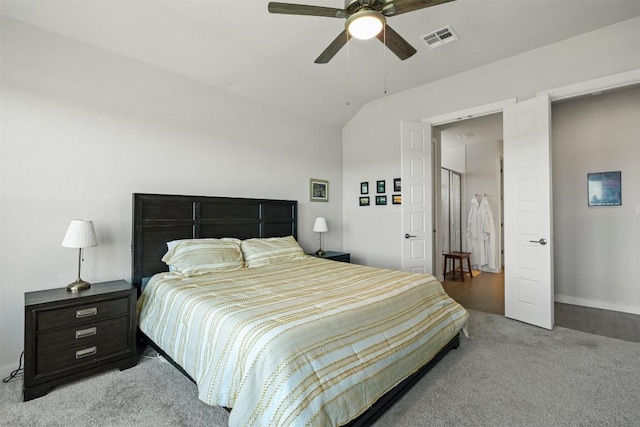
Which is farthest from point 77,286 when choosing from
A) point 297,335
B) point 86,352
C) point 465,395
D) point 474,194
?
point 474,194

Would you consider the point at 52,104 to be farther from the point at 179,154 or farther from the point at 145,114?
the point at 179,154

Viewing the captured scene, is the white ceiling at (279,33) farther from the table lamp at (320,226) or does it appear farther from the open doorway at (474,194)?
the open doorway at (474,194)

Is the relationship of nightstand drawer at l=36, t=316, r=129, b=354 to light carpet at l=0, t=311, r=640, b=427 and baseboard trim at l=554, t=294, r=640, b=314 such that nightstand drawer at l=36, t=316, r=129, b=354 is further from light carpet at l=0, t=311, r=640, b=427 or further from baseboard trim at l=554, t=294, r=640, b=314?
baseboard trim at l=554, t=294, r=640, b=314

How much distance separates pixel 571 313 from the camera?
3658 mm

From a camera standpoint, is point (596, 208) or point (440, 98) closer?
point (596, 208)

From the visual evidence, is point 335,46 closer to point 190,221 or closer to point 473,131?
point 190,221

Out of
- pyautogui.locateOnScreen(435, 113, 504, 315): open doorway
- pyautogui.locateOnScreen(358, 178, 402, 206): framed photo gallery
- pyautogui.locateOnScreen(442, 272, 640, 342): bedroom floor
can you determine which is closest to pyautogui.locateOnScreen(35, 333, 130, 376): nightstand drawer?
pyautogui.locateOnScreen(358, 178, 402, 206): framed photo gallery

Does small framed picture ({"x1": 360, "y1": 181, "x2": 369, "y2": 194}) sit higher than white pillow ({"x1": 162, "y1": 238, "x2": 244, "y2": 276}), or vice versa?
small framed picture ({"x1": 360, "y1": 181, "x2": 369, "y2": 194})

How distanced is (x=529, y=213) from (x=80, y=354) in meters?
4.39

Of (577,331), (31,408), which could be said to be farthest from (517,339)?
(31,408)

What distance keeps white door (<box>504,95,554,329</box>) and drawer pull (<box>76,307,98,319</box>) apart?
13.4 feet

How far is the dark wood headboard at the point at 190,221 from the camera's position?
2.90 meters

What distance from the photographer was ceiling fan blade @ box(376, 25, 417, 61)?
206 centimetres

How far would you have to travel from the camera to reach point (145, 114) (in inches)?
119
